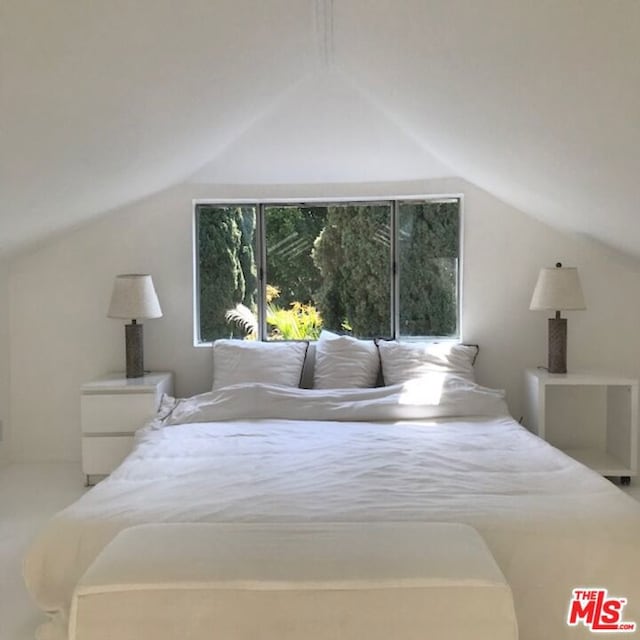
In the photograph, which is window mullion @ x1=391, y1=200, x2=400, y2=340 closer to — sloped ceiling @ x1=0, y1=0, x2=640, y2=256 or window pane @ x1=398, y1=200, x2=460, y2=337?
window pane @ x1=398, y1=200, x2=460, y2=337

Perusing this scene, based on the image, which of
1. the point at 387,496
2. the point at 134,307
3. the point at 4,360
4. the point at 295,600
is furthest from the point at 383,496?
the point at 4,360

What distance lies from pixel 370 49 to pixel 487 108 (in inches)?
20.5

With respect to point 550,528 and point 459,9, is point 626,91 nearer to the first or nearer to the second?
point 459,9

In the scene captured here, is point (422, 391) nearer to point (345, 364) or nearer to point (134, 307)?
point (345, 364)

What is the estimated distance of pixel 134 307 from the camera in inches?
149

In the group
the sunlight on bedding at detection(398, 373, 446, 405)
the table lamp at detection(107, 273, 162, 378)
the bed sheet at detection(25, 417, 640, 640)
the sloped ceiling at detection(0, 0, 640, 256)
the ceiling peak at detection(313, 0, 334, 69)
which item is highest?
the ceiling peak at detection(313, 0, 334, 69)

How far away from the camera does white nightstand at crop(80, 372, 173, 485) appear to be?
359 cm

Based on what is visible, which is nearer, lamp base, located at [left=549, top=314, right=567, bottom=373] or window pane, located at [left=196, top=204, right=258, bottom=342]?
lamp base, located at [left=549, top=314, right=567, bottom=373]

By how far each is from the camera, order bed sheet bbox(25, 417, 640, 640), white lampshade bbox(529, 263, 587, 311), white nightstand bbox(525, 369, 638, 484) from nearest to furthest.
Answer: bed sheet bbox(25, 417, 640, 640)
white nightstand bbox(525, 369, 638, 484)
white lampshade bbox(529, 263, 587, 311)

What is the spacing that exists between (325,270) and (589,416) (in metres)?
1.91

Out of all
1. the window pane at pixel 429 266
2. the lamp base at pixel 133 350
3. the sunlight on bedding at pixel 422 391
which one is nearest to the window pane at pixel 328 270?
the window pane at pixel 429 266

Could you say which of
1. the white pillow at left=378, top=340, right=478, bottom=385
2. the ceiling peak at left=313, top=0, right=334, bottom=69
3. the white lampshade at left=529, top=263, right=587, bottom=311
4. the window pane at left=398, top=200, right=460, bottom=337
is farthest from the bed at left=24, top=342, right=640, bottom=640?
the ceiling peak at left=313, top=0, right=334, bottom=69

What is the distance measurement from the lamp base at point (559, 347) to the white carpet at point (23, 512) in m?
0.73

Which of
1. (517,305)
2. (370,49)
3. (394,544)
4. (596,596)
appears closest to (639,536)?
(596,596)
